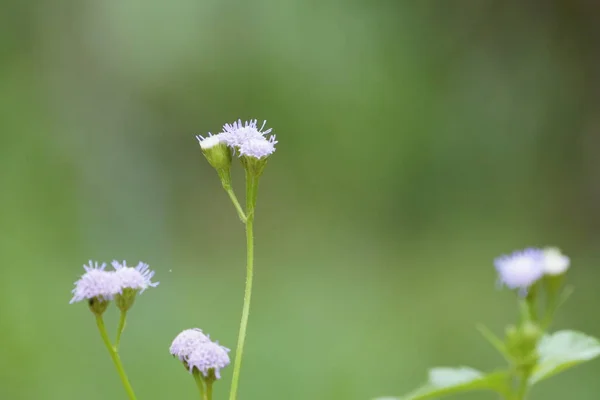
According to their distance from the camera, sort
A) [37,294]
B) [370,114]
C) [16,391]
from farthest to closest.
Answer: [370,114]
[37,294]
[16,391]

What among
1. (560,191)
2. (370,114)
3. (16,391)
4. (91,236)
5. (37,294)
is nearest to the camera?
(16,391)

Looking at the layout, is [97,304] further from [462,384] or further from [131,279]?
[462,384]

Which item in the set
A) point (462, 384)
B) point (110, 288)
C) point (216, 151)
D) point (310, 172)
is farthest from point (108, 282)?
point (310, 172)

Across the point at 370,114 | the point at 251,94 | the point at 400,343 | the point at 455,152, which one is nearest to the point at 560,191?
the point at 455,152

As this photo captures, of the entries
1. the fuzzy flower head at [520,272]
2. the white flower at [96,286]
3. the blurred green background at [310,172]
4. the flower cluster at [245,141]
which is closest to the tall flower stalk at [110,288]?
the white flower at [96,286]

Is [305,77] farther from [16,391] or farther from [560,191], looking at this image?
[16,391]

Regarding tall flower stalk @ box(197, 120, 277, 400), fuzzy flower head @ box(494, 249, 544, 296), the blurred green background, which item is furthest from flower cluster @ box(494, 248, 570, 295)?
the blurred green background

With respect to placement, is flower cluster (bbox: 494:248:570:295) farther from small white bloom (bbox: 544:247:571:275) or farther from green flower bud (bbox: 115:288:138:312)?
green flower bud (bbox: 115:288:138:312)
